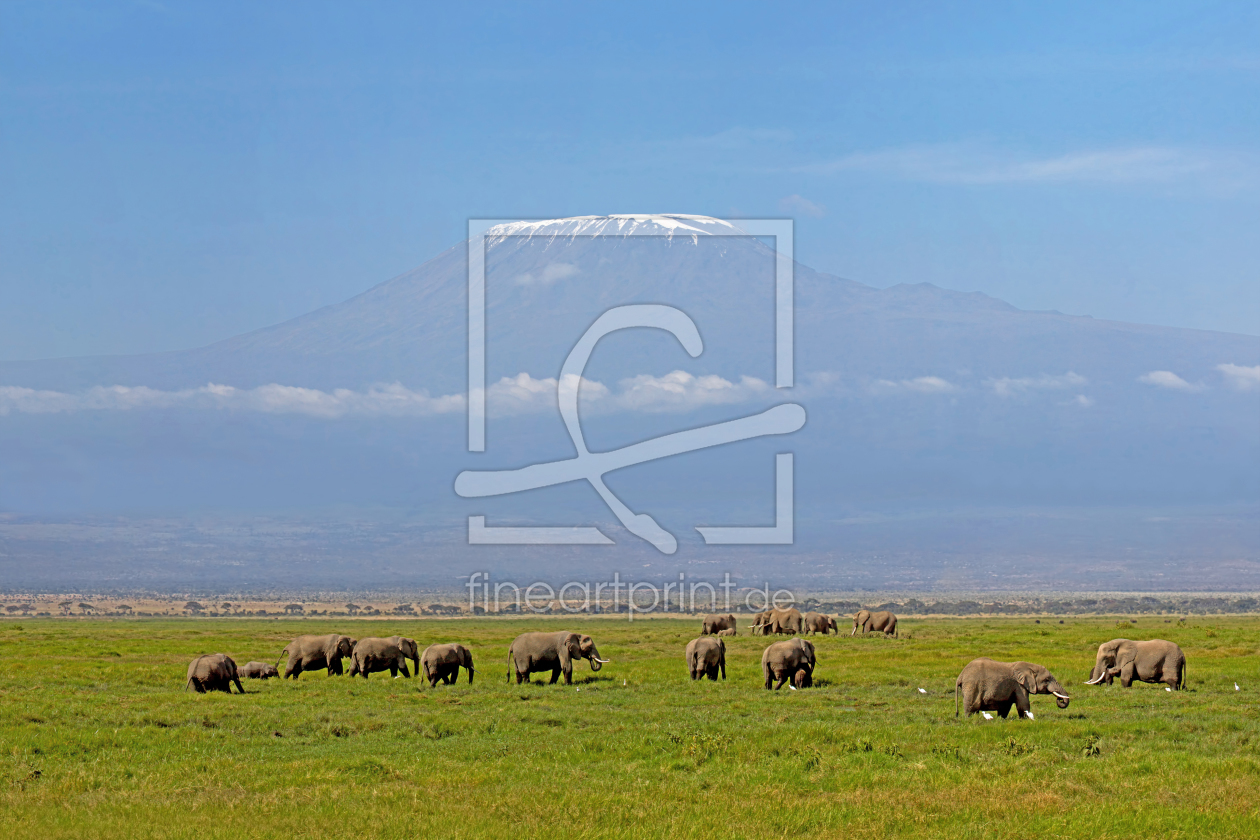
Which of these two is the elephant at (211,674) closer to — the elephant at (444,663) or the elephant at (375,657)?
the elephant at (444,663)

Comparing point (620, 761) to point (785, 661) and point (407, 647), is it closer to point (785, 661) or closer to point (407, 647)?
point (785, 661)

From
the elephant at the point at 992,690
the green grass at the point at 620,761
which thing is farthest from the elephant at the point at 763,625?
the elephant at the point at 992,690

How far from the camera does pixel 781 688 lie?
33875mm

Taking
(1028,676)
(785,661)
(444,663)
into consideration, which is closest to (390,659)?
(444,663)

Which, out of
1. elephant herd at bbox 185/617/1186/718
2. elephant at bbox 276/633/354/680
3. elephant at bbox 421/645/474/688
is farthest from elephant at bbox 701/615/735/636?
elephant at bbox 421/645/474/688

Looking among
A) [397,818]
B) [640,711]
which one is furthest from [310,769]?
[640,711]

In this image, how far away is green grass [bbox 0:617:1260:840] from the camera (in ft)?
56.6

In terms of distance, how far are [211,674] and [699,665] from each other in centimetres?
1298

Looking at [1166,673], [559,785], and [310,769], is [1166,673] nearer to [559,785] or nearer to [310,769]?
[559,785]

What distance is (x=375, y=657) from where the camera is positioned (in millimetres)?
38000

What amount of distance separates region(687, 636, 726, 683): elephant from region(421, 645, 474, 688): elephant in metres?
6.17

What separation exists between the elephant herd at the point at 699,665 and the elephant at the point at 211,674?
3cm

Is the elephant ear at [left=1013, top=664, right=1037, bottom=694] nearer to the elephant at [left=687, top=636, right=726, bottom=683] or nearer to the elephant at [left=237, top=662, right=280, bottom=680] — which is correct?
the elephant at [left=687, top=636, right=726, bottom=683]

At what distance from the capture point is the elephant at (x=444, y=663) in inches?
1380
